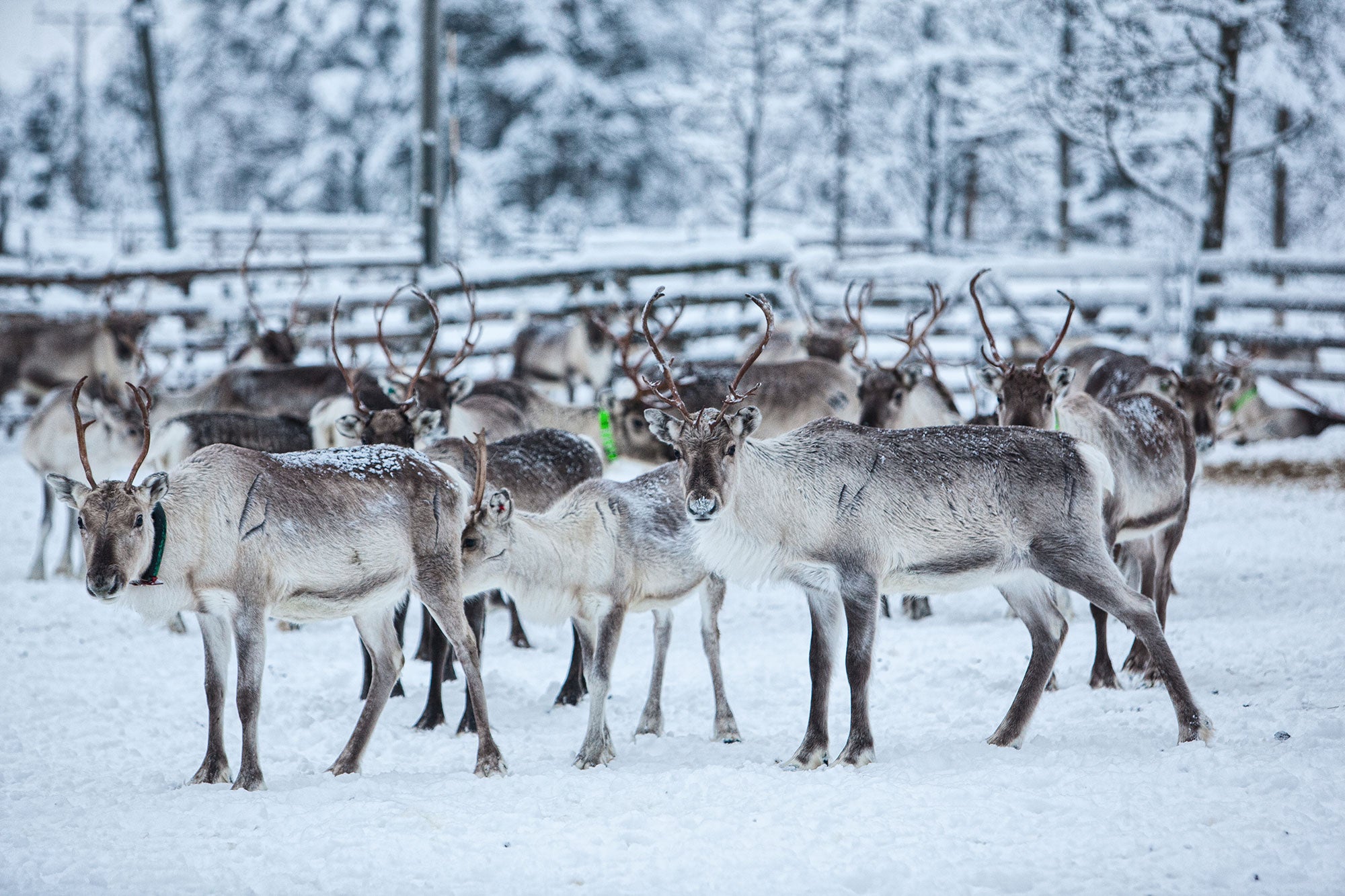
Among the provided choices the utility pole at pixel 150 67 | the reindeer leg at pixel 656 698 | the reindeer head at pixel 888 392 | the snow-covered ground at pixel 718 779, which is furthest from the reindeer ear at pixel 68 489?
the utility pole at pixel 150 67

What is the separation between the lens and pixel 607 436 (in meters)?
7.24

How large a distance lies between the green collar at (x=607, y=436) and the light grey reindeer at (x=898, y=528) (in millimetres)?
2898

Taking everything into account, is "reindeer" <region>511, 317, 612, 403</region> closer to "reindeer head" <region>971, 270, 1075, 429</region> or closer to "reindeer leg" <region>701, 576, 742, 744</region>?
"reindeer head" <region>971, 270, 1075, 429</region>

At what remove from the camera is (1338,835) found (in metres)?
3.00

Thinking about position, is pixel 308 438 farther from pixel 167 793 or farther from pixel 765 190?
pixel 765 190

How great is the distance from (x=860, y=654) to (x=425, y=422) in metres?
2.66

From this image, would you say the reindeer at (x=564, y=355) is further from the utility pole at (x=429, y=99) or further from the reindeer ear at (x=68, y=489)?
the reindeer ear at (x=68, y=489)

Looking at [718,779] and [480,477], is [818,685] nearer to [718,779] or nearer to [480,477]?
[718,779]

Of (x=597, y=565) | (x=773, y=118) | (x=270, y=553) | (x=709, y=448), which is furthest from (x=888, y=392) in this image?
(x=773, y=118)

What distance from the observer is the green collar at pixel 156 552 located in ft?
12.6

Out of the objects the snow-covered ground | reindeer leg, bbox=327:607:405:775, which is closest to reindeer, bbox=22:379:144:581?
the snow-covered ground

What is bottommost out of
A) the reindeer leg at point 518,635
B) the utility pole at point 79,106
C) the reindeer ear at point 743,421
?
the reindeer leg at point 518,635

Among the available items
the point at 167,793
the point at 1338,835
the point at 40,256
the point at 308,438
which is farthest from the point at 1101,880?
the point at 40,256

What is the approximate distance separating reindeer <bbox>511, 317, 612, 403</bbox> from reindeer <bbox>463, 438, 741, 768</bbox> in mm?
6865
